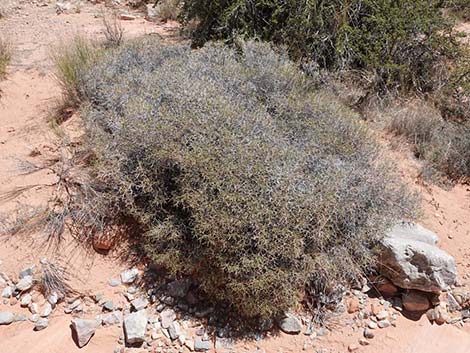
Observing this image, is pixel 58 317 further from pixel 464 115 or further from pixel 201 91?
pixel 464 115

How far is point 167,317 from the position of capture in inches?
109

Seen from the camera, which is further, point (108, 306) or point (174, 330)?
point (108, 306)

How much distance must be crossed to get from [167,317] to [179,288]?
0.21 meters

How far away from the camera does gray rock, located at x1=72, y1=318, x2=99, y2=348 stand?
2.65m

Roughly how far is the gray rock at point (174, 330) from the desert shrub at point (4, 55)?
13.4 feet

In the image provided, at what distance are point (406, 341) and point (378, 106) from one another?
2.63m

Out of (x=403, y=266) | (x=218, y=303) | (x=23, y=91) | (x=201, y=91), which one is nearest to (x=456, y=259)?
(x=403, y=266)

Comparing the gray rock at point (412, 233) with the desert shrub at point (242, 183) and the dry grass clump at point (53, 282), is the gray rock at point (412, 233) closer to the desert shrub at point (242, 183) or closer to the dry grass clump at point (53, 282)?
the desert shrub at point (242, 183)

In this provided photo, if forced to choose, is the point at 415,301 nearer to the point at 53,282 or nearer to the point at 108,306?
the point at 108,306

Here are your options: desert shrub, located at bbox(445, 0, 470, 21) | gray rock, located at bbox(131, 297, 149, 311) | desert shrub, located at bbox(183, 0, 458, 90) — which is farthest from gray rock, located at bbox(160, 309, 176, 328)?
desert shrub, located at bbox(445, 0, 470, 21)

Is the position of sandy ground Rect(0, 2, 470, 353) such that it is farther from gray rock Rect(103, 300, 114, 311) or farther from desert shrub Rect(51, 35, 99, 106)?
desert shrub Rect(51, 35, 99, 106)

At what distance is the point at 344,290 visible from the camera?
293 centimetres

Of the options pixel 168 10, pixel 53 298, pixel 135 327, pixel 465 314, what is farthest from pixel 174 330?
pixel 168 10

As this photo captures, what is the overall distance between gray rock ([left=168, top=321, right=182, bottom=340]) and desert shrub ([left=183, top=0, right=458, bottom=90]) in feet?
11.4
